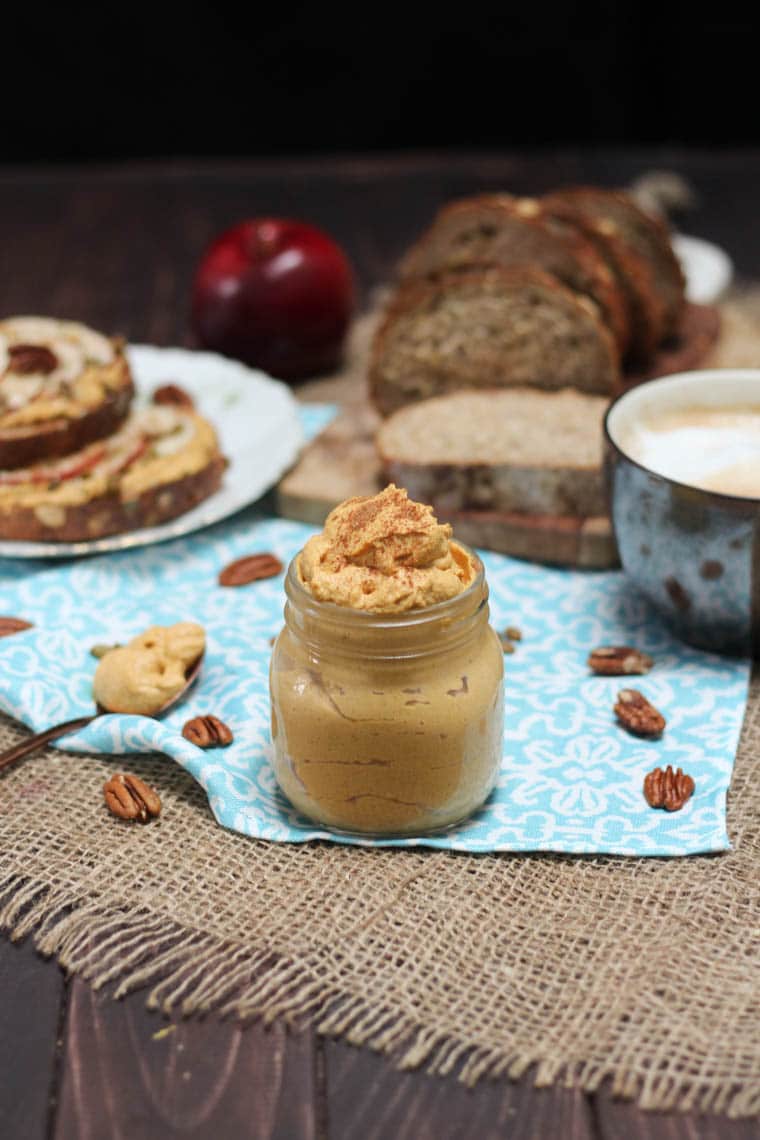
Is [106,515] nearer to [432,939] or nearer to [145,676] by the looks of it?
[145,676]

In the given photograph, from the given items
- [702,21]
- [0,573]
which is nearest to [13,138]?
[702,21]

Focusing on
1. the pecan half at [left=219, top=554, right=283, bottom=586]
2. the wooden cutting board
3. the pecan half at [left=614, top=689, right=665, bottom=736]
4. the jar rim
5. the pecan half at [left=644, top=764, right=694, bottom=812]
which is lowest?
the wooden cutting board

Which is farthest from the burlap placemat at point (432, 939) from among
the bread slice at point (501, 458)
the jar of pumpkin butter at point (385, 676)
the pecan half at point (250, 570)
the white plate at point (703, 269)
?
the white plate at point (703, 269)

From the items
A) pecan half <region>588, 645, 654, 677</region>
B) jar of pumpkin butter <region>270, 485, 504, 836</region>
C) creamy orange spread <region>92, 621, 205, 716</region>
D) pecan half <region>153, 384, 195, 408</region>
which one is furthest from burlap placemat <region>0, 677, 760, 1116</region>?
pecan half <region>153, 384, 195, 408</region>

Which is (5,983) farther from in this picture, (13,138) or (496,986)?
(13,138)

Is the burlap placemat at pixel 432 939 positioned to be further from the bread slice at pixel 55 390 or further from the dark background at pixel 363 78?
the dark background at pixel 363 78

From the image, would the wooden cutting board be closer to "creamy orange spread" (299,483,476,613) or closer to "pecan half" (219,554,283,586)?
"pecan half" (219,554,283,586)
